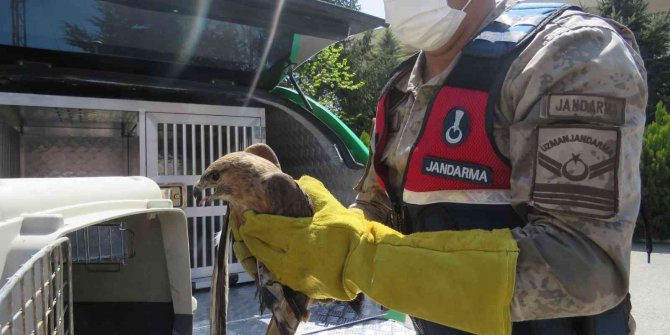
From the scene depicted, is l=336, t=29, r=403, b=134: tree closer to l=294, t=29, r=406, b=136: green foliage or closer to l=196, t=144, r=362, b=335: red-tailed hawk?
l=294, t=29, r=406, b=136: green foliage

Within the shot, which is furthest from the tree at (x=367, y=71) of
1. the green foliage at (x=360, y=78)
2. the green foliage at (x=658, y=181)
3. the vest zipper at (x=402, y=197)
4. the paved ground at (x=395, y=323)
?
the vest zipper at (x=402, y=197)

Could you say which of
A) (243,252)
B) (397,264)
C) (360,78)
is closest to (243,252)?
(243,252)

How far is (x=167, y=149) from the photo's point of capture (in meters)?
4.57

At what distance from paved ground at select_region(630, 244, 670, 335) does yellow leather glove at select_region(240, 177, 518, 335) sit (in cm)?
442

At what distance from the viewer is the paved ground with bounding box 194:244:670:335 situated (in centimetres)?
368

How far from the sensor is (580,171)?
1113 mm

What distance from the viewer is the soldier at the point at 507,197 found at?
1.11 meters

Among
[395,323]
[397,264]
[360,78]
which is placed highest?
[360,78]

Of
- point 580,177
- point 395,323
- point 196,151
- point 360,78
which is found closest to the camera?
point 580,177

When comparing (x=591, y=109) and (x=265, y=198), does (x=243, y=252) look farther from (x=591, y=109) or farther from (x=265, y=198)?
(x=591, y=109)

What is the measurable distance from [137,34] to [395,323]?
9.33ft

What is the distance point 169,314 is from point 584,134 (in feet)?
5.29

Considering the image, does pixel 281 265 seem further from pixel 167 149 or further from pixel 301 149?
pixel 301 149

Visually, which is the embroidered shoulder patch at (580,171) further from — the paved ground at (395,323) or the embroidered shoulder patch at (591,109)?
the paved ground at (395,323)
